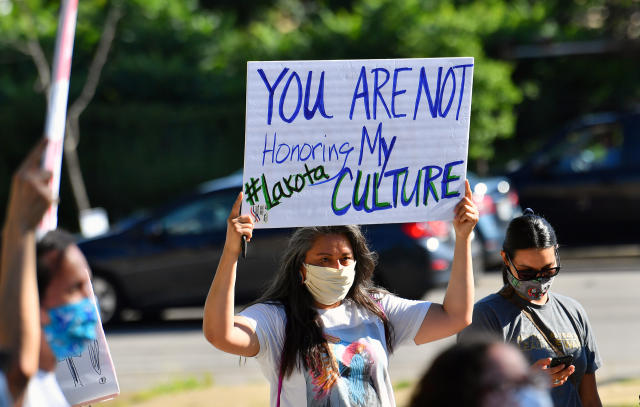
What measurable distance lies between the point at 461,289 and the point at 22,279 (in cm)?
170

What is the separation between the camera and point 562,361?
138 inches

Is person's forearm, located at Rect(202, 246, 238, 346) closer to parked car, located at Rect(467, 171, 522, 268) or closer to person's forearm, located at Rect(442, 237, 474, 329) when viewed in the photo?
person's forearm, located at Rect(442, 237, 474, 329)

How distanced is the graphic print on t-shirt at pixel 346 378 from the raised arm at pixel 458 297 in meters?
0.29

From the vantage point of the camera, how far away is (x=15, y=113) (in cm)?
2120

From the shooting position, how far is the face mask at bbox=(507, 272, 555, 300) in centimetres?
355

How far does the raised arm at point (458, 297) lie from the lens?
3.53 m

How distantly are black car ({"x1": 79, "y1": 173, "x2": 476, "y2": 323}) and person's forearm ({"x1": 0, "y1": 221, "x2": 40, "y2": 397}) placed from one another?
785cm

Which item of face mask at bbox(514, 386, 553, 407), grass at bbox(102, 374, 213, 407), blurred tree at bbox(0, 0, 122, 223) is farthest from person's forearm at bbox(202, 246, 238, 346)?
blurred tree at bbox(0, 0, 122, 223)

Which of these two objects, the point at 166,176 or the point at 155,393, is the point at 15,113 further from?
the point at 155,393

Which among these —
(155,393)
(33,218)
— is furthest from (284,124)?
(155,393)

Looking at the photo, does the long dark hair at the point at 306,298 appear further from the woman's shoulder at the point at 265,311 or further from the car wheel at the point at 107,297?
the car wheel at the point at 107,297

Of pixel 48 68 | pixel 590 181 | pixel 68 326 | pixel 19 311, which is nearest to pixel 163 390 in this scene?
pixel 68 326

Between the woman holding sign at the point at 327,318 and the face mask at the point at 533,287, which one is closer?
the woman holding sign at the point at 327,318

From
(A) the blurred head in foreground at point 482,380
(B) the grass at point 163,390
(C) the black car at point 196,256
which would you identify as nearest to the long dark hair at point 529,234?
(A) the blurred head in foreground at point 482,380
